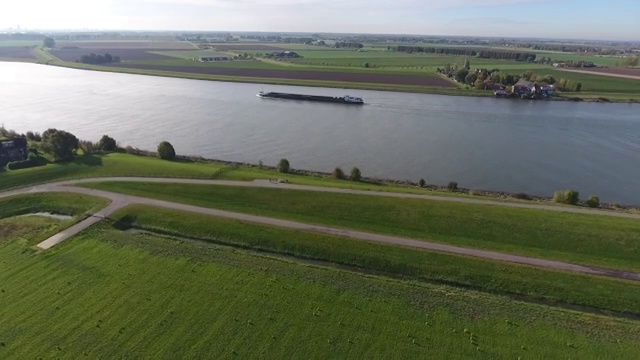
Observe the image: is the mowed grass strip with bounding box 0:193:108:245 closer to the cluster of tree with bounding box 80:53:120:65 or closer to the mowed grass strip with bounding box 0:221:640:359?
the mowed grass strip with bounding box 0:221:640:359

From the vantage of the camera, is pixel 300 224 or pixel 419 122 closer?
pixel 300 224

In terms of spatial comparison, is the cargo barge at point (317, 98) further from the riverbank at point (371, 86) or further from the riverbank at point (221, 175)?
the riverbank at point (221, 175)

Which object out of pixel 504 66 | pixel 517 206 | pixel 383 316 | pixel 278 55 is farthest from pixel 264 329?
pixel 278 55

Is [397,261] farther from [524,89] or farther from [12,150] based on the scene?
[524,89]

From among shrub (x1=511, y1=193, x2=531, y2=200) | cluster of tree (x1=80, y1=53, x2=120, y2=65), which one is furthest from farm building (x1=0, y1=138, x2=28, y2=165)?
cluster of tree (x1=80, y1=53, x2=120, y2=65)

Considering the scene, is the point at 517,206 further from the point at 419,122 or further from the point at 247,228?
the point at 419,122
